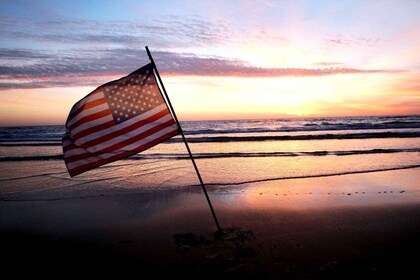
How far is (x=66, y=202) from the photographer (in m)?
8.02

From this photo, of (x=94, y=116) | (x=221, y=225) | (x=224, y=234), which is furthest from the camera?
(x=221, y=225)

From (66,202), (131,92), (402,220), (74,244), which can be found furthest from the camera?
(66,202)

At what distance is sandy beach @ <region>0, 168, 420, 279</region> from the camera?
438 cm

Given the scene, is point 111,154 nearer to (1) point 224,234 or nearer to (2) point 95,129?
(2) point 95,129

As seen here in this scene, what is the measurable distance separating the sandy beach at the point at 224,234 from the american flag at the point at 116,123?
178 centimetres

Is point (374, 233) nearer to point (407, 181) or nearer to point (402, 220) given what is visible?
point (402, 220)

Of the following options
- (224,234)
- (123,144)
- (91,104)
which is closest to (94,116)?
(91,104)

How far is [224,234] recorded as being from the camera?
18.2 feet

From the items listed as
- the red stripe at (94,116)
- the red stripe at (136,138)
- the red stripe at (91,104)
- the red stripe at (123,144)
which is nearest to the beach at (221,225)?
the red stripe at (123,144)

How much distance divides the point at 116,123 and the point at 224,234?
3200 mm

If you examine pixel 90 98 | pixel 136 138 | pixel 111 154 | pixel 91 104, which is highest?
pixel 90 98

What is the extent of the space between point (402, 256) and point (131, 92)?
573 cm

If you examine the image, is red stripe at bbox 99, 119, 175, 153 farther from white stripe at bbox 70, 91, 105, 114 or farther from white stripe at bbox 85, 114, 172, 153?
white stripe at bbox 70, 91, 105, 114

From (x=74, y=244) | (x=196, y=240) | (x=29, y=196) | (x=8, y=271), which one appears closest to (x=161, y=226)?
(x=196, y=240)
